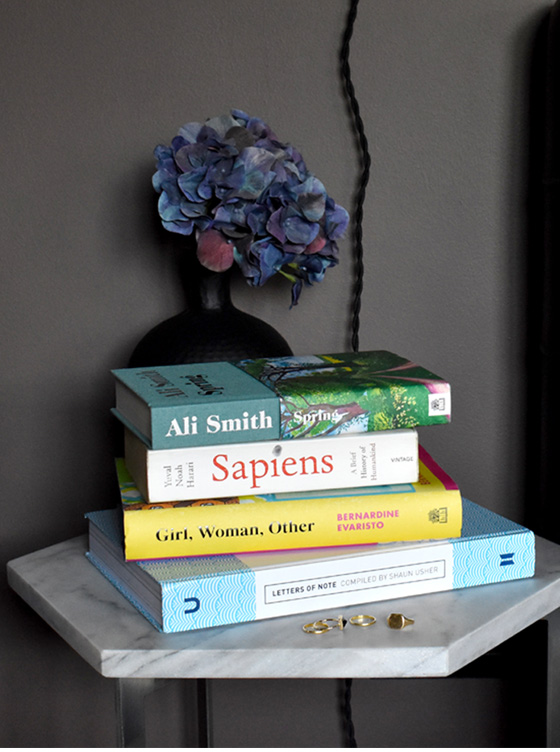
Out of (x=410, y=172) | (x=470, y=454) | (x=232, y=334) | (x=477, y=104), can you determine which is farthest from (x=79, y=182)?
(x=470, y=454)

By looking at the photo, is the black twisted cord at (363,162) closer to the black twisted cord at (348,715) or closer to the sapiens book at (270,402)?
the sapiens book at (270,402)

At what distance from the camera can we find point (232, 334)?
0.92 m

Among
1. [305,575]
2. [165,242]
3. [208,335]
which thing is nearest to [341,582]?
[305,575]

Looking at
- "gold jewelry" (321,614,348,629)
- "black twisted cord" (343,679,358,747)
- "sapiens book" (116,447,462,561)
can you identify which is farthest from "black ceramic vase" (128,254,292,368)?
"black twisted cord" (343,679,358,747)

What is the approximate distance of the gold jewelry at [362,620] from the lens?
712 mm

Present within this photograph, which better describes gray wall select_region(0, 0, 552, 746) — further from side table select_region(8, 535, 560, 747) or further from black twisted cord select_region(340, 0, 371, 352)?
side table select_region(8, 535, 560, 747)

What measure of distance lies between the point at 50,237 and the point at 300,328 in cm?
36

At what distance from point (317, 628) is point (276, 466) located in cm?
15

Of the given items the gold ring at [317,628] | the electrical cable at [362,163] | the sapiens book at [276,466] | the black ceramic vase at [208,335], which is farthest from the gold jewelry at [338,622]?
the electrical cable at [362,163]

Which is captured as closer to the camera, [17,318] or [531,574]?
[531,574]

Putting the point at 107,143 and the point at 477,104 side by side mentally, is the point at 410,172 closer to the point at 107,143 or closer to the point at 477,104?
the point at 477,104

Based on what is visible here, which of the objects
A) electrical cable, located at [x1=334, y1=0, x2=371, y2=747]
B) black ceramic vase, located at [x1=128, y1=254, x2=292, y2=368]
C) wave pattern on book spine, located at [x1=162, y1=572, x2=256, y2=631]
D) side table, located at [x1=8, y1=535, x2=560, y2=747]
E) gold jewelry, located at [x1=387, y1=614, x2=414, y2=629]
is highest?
electrical cable, located at [x1=334, y1=0, x2=371, y2=747]

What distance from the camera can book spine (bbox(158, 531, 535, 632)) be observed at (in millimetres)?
699

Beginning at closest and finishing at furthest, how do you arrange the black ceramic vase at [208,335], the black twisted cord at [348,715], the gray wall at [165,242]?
the black ceramic vase at [208,335], the gray wall at [165,242], the black twisted cord at [348,715]
